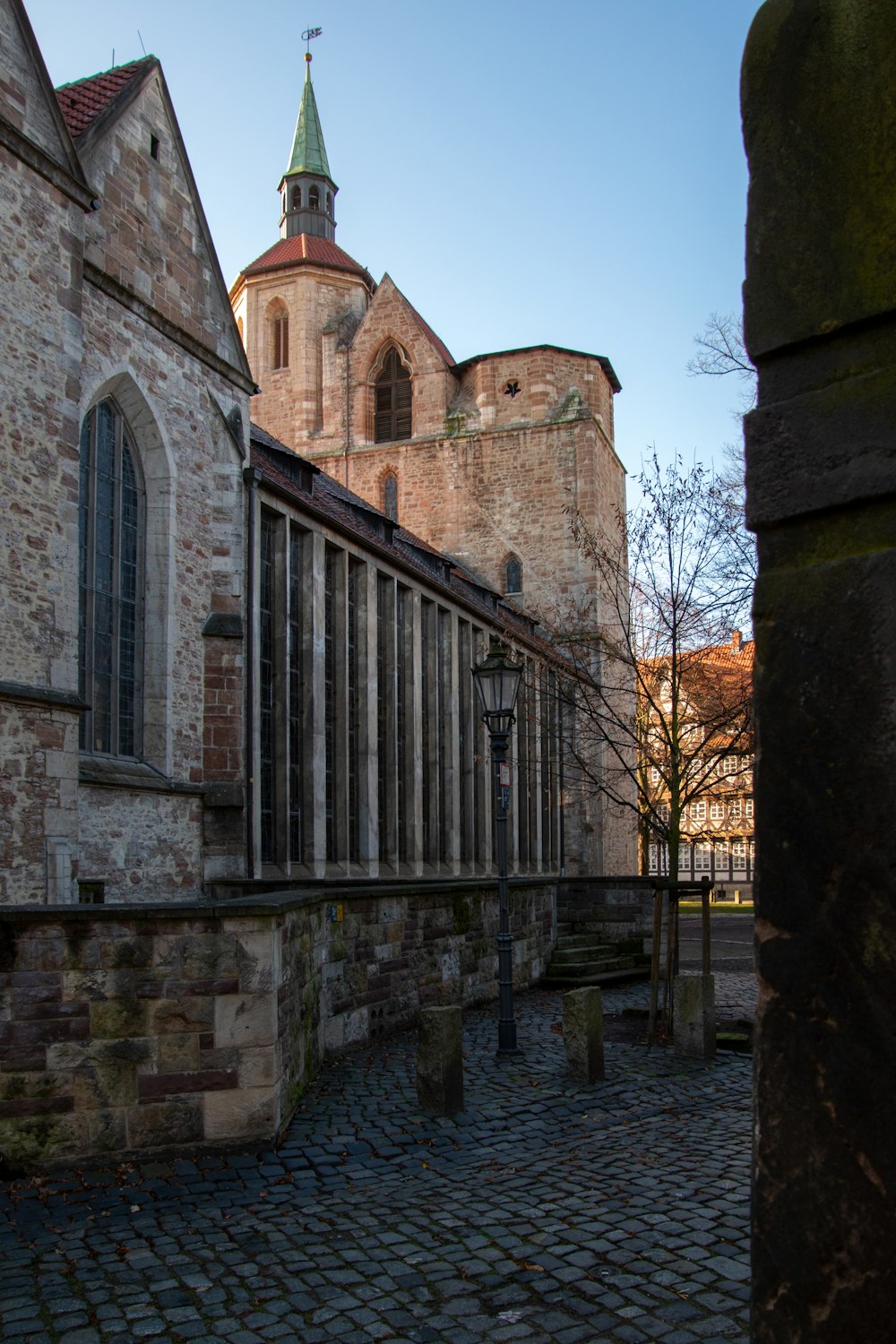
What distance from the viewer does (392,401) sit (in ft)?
132

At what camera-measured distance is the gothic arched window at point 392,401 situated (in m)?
40.0

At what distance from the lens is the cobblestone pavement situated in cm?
418

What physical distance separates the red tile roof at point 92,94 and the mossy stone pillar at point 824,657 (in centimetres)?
1456

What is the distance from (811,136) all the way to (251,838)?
1523cm

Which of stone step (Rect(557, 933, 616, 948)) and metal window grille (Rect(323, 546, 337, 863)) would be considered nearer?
stone step (Rect(557, 933, 616, 948))

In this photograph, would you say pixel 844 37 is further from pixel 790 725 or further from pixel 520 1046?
pixel 520 1046

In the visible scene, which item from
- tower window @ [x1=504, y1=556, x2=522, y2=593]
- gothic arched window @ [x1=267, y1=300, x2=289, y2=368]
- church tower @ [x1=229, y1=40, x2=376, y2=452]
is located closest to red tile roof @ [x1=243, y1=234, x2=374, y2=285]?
church tower @ [x1=229, y1=40, x2=376, y2=452]

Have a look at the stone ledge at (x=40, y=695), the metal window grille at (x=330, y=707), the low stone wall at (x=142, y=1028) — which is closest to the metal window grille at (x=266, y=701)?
the metal window grille at (x=330, y=707)

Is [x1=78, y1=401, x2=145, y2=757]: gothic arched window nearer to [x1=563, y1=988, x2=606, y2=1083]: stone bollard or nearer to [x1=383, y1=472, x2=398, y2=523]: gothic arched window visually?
[x1=563, y1=988, x2=606, y2=1083]: stone bollard

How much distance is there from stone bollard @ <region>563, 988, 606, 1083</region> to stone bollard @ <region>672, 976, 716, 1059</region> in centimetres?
146

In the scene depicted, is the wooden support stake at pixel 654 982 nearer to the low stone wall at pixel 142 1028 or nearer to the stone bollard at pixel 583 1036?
the stone bollard at pixel 583 1036

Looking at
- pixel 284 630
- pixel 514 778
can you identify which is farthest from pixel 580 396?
pixel 284 630

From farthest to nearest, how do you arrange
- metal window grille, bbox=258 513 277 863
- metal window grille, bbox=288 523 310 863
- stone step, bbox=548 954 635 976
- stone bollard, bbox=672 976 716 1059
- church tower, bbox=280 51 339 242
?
1. church tower, bbox=280 51 339 242
2. metal window grille, bbox=288 523 310 863
3. metal window grille, bbox=258 513 277 863
4. stone step, bbox=548 954 635 976
5. stone bollard, bbox=672 976 716 1059

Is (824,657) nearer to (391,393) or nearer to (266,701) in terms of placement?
(266,701)
